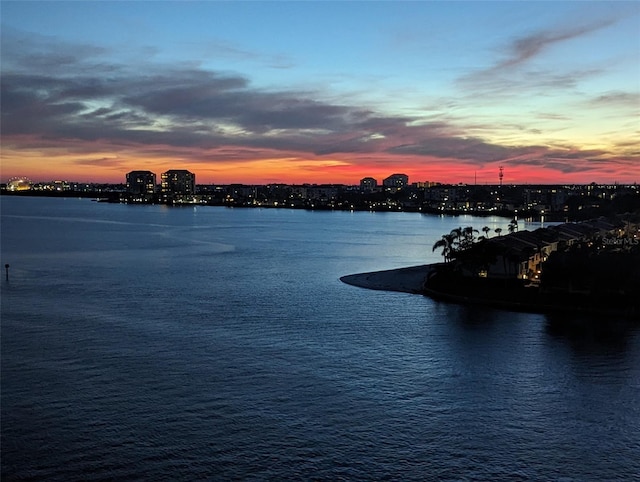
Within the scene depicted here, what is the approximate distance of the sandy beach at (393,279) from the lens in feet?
63.9

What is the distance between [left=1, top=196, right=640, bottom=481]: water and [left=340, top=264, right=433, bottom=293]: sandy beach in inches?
37.8

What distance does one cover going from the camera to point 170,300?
56.7 ft

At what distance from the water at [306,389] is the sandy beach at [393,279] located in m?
0.96

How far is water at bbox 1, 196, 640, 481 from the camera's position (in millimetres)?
7453

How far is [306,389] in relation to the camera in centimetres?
978

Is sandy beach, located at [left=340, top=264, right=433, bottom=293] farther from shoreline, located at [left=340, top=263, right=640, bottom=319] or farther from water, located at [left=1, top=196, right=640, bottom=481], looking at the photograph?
water, located at [left=1, top=196, right=640, bottom=481]

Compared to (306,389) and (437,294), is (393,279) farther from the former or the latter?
(306,389)

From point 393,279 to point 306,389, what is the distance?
11.7 m

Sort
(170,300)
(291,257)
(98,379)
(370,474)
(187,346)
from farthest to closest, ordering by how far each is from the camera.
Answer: (291,257) → (170,300) → (187,346) → (98,379) → (370,474)

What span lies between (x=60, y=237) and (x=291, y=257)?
17.2 meters

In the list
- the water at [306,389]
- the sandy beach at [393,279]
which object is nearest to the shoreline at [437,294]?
the sandy beach at [393,279]

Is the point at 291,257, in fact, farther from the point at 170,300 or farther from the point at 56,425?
the point at 56,425

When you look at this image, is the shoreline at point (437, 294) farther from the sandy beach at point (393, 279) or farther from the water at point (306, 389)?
the water at point (306, 389)

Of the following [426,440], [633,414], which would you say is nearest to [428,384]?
[426,440]
